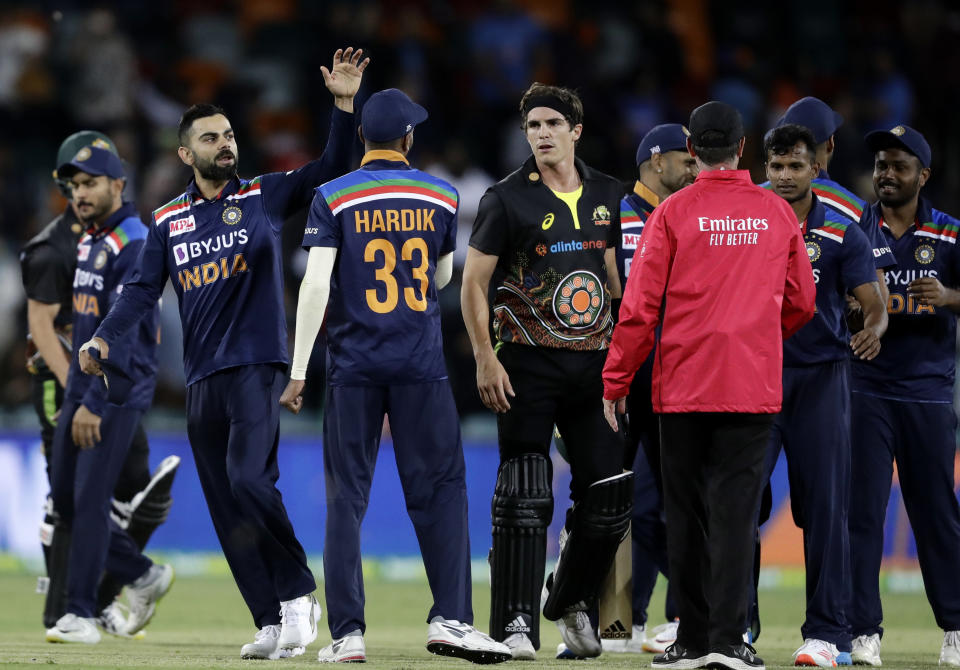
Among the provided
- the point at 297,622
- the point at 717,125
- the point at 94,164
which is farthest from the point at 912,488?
the point at 94,164

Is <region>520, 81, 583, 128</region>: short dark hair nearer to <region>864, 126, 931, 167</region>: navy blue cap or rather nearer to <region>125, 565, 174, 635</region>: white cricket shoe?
<region>864, 126, 931, 167</region>: navy blue cap

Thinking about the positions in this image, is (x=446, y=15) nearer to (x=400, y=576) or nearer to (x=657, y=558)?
(x=400, y=576)

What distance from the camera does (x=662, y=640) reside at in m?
8.79

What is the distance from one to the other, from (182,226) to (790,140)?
3071 mm

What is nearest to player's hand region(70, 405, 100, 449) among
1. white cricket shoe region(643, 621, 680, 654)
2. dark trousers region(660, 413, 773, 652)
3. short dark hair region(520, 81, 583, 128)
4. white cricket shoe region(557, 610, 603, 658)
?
white cricket shoe region(557, 610, 603, 658)

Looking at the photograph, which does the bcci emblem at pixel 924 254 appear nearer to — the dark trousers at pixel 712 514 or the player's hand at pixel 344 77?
the dark trousers at pixel 712 514

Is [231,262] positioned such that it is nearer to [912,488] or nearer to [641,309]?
[641,309]

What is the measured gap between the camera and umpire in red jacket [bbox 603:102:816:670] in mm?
6684

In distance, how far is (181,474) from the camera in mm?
13773

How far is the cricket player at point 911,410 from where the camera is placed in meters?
8.21

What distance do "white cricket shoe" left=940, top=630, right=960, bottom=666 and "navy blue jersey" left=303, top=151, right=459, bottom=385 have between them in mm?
2991

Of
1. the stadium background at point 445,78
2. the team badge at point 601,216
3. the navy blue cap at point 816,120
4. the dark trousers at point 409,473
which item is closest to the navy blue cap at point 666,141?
the navy blue cap at point 816,120

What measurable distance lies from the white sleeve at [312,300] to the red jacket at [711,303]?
1.42 m

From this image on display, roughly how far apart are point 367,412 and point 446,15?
1284cm
